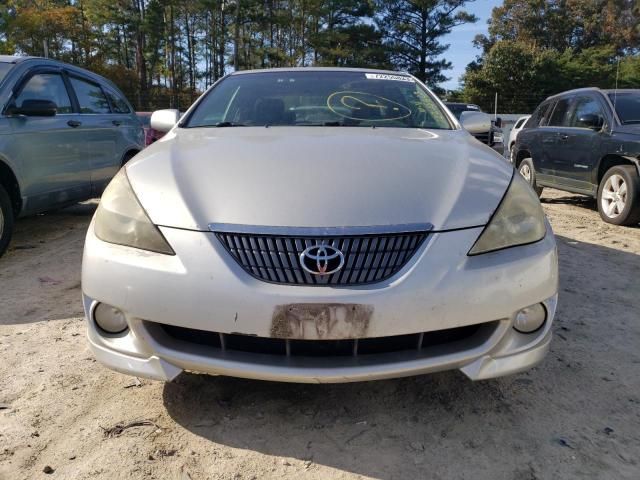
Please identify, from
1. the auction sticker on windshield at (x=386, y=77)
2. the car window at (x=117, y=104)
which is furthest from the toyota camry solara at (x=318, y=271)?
the car window at (x=117, y=104)

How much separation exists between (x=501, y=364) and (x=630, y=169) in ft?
15.3

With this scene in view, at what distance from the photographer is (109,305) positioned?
1.83m

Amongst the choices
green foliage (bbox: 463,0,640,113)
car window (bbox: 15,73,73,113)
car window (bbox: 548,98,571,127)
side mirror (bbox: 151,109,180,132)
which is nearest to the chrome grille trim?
side mirror (bbox: 151,109,180,132)

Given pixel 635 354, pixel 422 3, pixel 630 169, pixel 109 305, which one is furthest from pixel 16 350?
pixel 422 3

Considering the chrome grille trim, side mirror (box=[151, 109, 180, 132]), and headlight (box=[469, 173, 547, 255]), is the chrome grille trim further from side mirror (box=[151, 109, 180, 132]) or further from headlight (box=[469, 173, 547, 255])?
side mirror (box=[151, 109, 180, 132])

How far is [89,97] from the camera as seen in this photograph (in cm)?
536

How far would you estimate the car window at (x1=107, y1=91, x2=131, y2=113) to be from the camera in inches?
229

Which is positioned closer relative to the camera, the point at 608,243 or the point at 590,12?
the point at 608,243

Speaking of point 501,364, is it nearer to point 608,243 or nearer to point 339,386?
point 339,386

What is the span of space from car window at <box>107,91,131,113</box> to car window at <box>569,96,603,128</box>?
543cm

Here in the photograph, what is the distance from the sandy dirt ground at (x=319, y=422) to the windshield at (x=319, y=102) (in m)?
1.41

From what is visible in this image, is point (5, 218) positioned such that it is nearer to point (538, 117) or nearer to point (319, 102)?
point (319, 102)

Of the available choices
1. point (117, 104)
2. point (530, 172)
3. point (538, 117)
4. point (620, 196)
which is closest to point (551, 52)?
point (538, 117)

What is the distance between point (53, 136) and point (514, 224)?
4.05 metres
